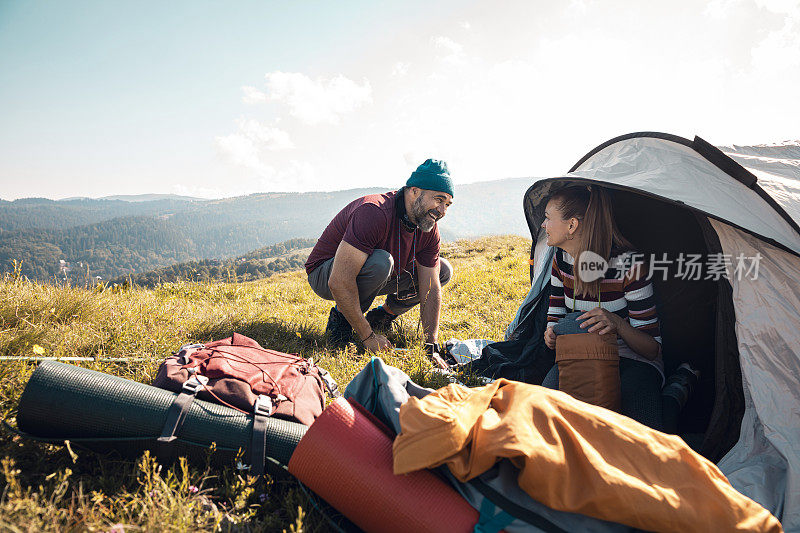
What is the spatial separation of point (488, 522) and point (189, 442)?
5.13 ft

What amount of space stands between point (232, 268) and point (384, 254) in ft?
272

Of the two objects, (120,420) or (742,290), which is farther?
(742,290)

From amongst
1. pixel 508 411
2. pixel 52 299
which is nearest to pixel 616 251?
pixel 508 411

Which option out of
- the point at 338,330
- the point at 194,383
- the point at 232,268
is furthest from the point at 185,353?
the point at 232,268

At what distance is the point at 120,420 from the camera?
6.74ft

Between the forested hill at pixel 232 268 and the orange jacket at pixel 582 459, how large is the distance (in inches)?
182

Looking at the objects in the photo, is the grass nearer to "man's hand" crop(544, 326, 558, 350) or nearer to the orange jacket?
the orange jacket

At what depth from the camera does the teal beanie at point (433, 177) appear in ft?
13.5

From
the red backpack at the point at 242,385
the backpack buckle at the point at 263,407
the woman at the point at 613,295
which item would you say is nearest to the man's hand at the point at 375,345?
the red backpack at the point at 242,385

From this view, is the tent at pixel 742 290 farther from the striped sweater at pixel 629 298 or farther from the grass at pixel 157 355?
the grass at pixel 157 355

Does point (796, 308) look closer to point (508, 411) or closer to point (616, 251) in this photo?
point (616, 251)

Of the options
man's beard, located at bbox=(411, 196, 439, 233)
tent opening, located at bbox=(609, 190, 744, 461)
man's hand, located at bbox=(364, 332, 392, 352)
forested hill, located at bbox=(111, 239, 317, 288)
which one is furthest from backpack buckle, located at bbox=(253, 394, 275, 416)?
forested hill, located at bbox=(111, 239, 317, 288)

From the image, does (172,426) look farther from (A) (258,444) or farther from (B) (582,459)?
(B) (582,459)

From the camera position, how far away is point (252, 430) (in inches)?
86.0
